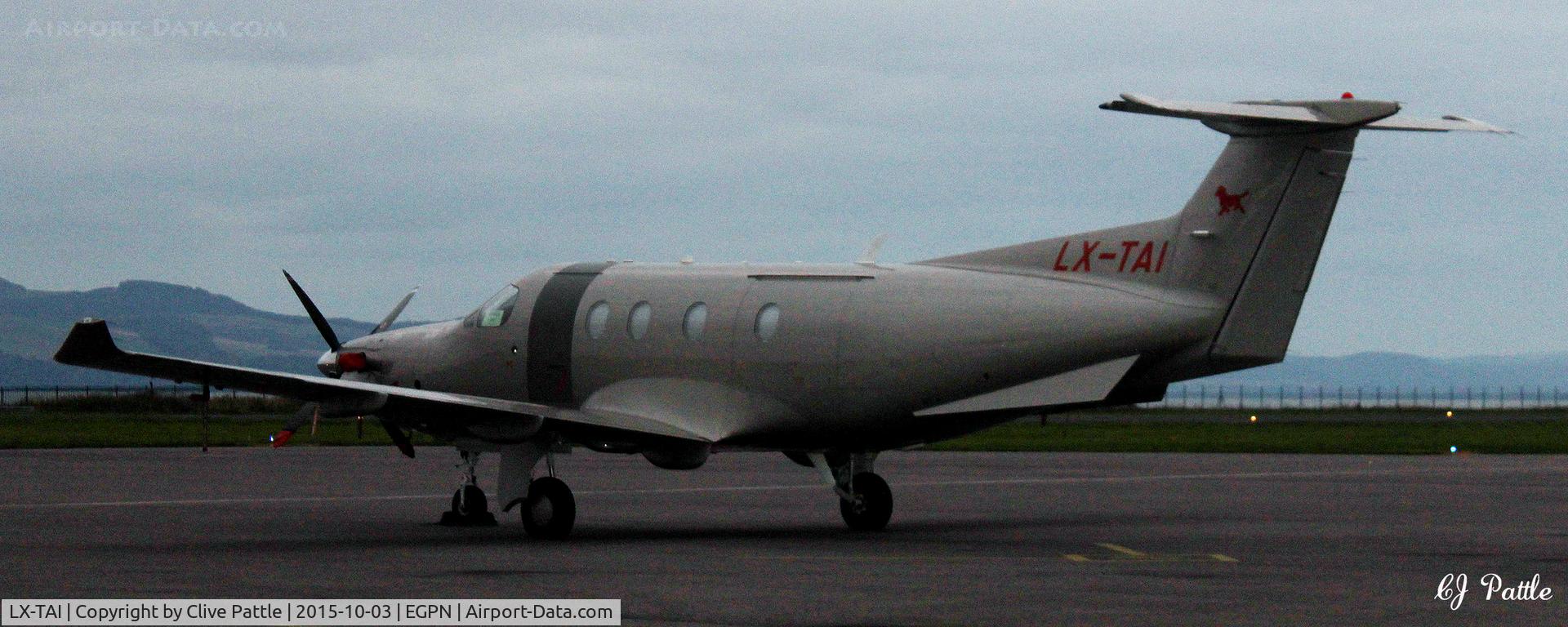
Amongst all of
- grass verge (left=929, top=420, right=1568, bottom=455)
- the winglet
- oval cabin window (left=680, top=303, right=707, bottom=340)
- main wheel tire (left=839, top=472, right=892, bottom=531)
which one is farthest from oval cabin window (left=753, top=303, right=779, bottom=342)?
grass verge (left=929, top=420, right=1568, bottom=455)

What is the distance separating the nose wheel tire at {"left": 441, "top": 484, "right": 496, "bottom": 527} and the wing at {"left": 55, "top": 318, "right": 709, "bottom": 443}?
234 centimetres

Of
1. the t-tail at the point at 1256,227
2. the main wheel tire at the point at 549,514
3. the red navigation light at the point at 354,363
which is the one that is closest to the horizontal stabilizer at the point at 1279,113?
the t-tail at the point at 1256,227

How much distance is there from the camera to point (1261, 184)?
72.6ft

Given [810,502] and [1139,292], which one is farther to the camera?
[810,502]

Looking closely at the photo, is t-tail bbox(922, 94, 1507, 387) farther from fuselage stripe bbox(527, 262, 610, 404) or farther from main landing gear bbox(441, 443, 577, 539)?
fuselage stripe bbox(527, 262, 610, 404)

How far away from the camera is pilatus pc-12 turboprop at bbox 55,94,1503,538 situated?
22031 mm

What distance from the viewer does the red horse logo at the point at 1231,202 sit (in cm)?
2220

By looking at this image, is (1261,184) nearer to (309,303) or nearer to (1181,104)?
(1181,104)

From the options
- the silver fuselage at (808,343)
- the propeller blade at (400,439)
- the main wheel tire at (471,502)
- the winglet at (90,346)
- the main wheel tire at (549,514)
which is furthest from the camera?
the main wheel tire at (471,502)

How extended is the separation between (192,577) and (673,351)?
25.8 feet

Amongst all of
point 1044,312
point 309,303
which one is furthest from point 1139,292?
point 309,303

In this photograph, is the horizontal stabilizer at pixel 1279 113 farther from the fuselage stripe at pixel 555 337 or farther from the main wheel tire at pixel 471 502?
the main wheel tire at pixel 471 502

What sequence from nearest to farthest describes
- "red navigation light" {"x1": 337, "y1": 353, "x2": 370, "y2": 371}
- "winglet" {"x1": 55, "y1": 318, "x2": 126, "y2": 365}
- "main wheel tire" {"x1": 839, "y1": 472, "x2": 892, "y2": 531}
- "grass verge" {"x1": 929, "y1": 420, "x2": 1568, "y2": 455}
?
"winglet" {"x1": 55, "y1": 318, "x2": 126, "y2": 365}, "main wheel tire" {"x1": 839, "y1": 472, "x2": 892, "y2": 531}, "red navigation light" {"x1": 337, "y1": 353, "x2": 370, "y2": 371}, "grass verge" {"x1": 929, "y1": 420, "x2": 1568, "y2": 455}

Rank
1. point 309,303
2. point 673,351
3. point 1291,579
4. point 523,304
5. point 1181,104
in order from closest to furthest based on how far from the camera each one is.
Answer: point 1291,579
point 1181,104
point 673,351
point 523,304
point 309,303
